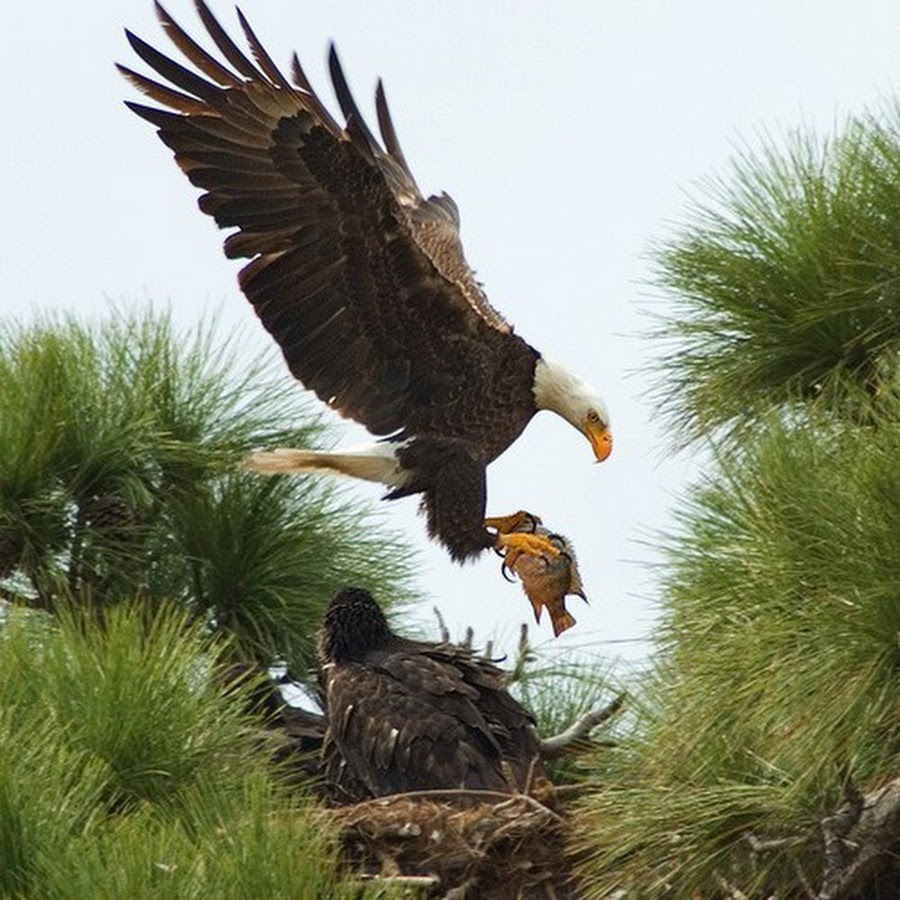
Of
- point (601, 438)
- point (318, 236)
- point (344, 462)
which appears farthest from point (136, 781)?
point (601, 438)

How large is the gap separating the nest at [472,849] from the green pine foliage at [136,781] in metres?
0.21

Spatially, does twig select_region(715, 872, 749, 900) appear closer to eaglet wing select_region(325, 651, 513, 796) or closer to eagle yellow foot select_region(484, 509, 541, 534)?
eaglet wing select_region(325, 651, 513, 796)

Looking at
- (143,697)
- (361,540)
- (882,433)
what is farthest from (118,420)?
(882,433)

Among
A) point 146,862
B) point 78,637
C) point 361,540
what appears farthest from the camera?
point 361,540

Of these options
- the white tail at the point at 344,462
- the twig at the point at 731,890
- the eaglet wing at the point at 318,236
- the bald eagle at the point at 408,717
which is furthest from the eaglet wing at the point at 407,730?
the twig at the point at 731,890

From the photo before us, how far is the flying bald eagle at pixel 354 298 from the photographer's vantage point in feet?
22.8

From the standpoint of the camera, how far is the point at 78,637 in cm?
539

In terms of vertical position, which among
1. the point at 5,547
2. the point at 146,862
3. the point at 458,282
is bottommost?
the point at 146,862

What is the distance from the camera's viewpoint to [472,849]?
572cm

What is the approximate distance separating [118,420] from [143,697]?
131 cm

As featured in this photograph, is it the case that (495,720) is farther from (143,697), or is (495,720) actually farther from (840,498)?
(840,498)

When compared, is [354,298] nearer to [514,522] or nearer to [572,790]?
[514,522]

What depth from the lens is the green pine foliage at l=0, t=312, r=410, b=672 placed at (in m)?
6.33

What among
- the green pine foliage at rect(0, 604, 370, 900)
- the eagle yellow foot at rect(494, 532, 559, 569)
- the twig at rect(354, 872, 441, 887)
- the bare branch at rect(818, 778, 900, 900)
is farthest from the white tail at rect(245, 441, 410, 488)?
the bare branch at rect(818, 778, 900, 900)
